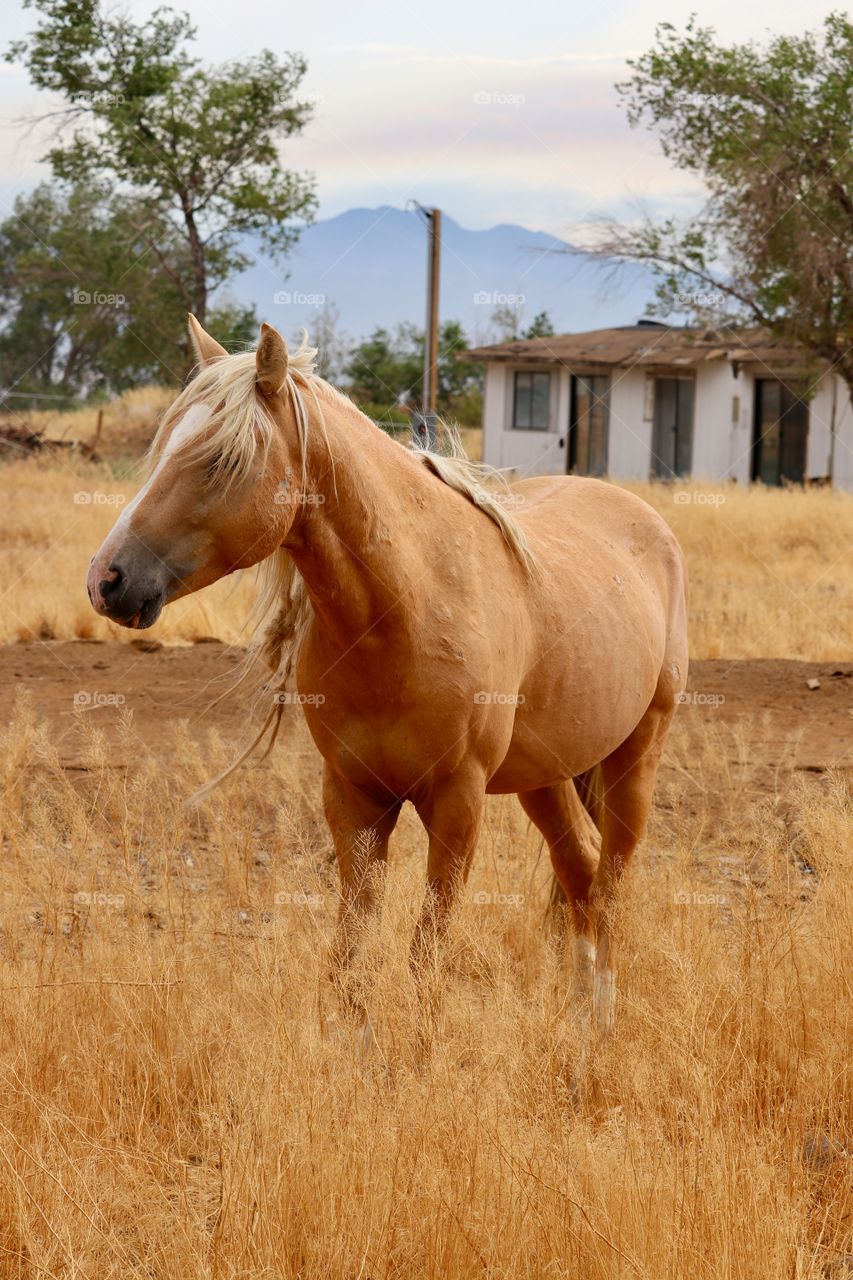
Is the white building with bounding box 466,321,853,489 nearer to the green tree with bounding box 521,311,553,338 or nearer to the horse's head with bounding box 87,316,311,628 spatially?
the green tree with bounding box 521,311,553,338

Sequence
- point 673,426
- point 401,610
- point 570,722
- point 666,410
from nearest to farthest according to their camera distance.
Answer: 1. point 401,610
2. point 570,722
3. point 673,426
4. point 666,410

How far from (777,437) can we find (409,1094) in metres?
25.4

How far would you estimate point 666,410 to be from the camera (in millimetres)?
27891

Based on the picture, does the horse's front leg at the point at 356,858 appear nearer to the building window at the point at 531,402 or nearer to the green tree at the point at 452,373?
the building window at the point at 531,402

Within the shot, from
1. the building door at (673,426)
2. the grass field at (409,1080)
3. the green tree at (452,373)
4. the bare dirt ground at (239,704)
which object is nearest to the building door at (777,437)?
the building door at (673,426)

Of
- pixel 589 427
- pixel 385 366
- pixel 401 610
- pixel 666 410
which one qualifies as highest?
pixel 385 366

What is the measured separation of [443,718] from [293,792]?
2.85 metres

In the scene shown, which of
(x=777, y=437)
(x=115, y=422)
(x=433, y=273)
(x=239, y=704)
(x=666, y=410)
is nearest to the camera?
(x=239, y=704)

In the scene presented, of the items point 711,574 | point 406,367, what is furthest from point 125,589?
point 406,367

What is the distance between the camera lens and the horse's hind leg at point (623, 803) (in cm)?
448

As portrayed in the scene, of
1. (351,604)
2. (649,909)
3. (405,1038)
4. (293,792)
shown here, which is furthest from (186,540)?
(293,792)

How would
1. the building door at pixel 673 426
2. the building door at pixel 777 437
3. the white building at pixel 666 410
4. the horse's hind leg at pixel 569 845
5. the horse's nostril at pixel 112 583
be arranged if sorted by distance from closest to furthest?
Answer: 1. the horse's nostril at pixel 112 583
2. the horse's hind leg at pixel 569 845
3. the white building at pixel 666 410
4. the building door at pixel 777 437
5. the building door at pixel 673 426

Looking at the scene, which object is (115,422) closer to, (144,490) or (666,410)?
(666,410)

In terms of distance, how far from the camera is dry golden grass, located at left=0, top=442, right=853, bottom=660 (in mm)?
10094
